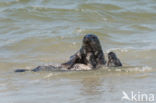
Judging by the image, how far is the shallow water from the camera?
756 centimetres

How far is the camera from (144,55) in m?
11.9

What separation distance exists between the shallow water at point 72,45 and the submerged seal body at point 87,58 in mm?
382

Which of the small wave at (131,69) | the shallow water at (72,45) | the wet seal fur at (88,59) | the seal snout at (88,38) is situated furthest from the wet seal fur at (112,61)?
the seal snout at (88,38)

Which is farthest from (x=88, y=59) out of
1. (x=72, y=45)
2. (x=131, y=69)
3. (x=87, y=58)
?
(x=72, y=45)

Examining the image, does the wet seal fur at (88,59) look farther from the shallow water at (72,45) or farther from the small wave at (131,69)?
the shallow water at (72,45)

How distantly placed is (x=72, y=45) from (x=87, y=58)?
12.2 ft

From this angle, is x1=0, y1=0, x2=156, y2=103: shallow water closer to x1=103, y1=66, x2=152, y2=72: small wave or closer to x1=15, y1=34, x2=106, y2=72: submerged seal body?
x1=103, y1=66, x2=152, y2=72: small wave

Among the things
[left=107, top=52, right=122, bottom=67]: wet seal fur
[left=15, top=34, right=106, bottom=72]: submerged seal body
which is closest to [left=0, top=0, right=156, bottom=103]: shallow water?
[left=107, top=52, right=122, bottom=67]: wet seal fur

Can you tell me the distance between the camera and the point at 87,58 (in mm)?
9992

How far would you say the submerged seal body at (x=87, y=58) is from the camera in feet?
32.2

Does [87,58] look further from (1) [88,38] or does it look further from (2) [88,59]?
(1) [88,38]

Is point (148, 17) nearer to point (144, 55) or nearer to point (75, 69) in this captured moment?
point (144, 55)

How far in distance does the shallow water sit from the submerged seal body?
1.25ft

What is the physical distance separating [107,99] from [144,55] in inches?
204
